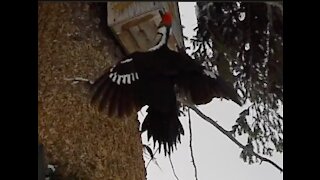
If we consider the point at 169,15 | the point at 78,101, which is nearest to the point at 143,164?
the point at 78,101

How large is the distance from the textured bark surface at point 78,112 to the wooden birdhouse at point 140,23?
69mm

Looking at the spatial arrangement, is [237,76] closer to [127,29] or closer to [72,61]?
[127,29]

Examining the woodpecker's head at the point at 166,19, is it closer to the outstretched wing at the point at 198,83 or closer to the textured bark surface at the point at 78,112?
the outstretched wing at the point at 198,83

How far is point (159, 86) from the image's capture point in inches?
35.0

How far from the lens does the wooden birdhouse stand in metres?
0.95

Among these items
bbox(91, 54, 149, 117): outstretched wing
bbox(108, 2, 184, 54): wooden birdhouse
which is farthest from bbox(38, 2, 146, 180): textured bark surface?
bbox(91, 54, 149, 117): outstretched wing

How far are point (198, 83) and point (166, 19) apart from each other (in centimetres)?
13

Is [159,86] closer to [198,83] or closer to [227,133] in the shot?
[198,83]

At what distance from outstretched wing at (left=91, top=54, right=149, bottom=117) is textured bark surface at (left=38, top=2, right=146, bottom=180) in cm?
20

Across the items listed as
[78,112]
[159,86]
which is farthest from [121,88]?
[78,112]

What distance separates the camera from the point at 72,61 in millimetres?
1199

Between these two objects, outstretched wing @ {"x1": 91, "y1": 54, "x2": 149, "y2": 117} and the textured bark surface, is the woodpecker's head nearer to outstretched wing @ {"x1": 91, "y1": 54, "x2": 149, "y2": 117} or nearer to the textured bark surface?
outstretched wing @ {"x1": 91, "y1": 54, "x2": 149, "y2": 117}

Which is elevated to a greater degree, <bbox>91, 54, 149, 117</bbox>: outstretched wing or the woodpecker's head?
the woodpecker's head
